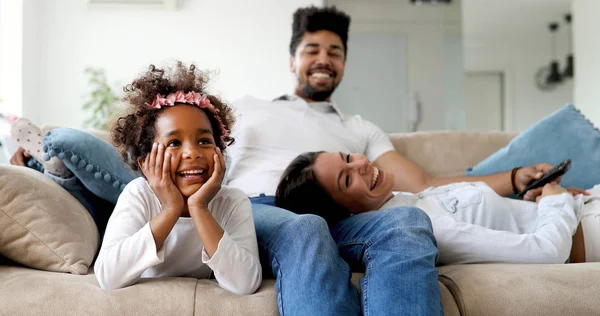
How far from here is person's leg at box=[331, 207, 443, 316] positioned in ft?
4.14

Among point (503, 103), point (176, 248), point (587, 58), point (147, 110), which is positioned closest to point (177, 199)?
point (176, 248)

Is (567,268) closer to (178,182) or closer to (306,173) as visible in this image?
(306,173)

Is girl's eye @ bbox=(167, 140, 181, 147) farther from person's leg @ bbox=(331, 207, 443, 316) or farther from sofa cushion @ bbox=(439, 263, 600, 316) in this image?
sofa cushion @ bbox=(439, 263, 600, 316)

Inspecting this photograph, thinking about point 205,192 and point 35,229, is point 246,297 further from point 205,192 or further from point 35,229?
point 35,229

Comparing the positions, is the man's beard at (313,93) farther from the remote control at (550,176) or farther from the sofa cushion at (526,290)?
the sofa cushion at (526,290)

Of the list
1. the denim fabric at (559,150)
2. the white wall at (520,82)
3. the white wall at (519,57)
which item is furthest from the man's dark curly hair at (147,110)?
the white wall at (520,82)

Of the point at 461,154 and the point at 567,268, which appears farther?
the point at 461,154

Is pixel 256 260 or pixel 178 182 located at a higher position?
pixel 178 182

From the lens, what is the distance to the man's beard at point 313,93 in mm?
2633

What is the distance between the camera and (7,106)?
418cm

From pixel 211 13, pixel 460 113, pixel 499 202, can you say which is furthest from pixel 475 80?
pixel 499 202

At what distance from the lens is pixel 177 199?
1.38 m

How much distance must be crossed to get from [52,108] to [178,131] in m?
3.56

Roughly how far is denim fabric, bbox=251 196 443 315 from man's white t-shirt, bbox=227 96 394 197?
23.3 inches
